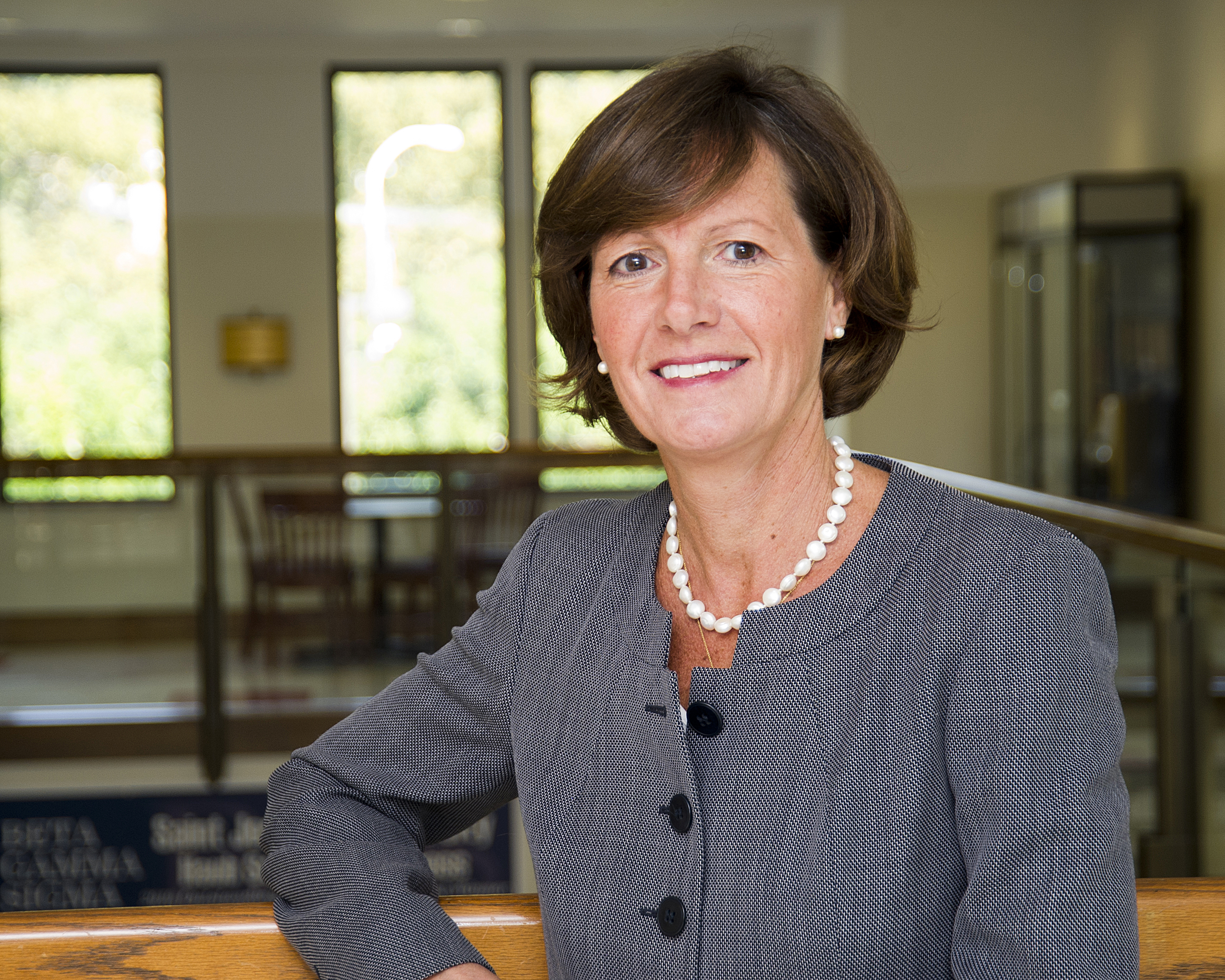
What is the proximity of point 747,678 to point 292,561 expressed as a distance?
469 cm

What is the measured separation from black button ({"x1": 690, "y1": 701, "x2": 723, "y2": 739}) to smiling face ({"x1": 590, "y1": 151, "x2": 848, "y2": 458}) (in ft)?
0.70

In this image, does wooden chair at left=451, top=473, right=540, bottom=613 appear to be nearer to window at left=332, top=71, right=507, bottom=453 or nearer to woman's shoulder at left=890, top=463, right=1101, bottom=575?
window at left=332, top=71, right=507, bottom=453

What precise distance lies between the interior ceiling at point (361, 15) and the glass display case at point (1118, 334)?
2493mm

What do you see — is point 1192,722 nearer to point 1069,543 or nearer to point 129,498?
point 1069,543

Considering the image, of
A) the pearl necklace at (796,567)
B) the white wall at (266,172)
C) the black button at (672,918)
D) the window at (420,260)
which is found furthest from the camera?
the window at (420,260)

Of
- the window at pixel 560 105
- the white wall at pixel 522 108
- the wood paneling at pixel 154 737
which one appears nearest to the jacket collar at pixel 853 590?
the wood paneling at pixel 154 737

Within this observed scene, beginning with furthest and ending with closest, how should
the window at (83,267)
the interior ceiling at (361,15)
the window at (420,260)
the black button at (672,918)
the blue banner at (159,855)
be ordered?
the window at (420,260)
the window at (83,267)
the interior ceiling at (361,15)
the blue banner at (159,855)
the black button at (672,918)

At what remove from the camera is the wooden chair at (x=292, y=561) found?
5445mm

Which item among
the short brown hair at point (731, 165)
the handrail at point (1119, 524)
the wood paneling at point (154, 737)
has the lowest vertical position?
the wood paneling at point (154, 737)

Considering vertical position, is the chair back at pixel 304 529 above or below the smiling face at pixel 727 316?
below

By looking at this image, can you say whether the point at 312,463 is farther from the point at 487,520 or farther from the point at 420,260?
the point at 420,260

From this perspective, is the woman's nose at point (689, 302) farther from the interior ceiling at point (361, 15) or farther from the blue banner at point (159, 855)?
the interior ceiling at point (361, 15)

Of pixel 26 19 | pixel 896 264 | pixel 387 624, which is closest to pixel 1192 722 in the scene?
pixel 896 264

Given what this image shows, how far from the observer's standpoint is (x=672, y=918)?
0.99 m
